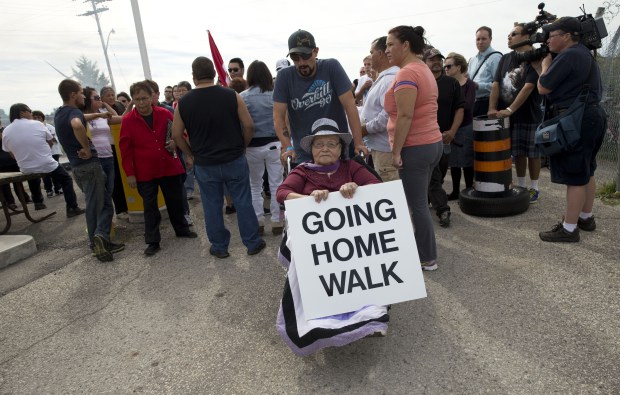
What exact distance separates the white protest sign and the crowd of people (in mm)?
125

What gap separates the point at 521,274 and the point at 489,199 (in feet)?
4.97

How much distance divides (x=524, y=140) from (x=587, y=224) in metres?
1.40

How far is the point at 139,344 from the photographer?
2.93m

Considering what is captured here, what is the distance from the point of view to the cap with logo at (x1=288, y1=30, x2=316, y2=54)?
3.22m

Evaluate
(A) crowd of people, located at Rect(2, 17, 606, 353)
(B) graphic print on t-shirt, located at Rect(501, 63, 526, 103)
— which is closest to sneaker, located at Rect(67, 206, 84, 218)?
(A) crowd of people, located at Rect(2, 17, 606, 353)

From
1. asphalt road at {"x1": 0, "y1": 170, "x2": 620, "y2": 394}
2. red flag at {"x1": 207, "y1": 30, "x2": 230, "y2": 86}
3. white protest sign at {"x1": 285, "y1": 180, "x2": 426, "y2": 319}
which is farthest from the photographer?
red flag at {"x1": 207, "y1": 30, "x2": 230, "y2": 86}

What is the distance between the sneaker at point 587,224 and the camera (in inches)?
159

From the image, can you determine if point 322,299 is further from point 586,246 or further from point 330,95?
point 586,246

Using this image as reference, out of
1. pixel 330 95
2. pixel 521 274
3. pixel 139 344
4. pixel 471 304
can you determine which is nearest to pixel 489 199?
pixel 521 274

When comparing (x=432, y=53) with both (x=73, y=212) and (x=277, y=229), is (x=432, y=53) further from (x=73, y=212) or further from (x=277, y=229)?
(x=73, y=212)

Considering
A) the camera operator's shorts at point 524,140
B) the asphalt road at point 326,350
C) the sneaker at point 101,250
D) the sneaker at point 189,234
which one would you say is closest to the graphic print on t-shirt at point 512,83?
the camera operator's shorts at point 524,140

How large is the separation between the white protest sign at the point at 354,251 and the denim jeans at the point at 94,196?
3235mm

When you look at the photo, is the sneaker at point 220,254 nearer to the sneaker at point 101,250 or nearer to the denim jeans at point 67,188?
the sneaker at point 101,250

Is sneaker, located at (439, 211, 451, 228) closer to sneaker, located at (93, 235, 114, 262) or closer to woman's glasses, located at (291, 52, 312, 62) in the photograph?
woman's glasses, located at (291, 52, 312, 62)
